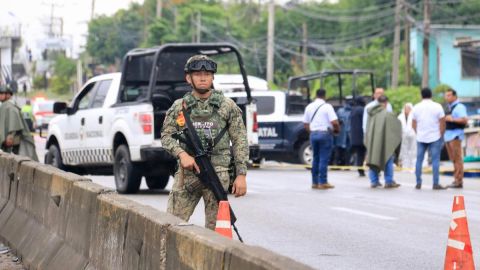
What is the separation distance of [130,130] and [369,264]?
7.76 m

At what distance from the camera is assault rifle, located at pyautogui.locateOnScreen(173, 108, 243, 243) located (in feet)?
25.6

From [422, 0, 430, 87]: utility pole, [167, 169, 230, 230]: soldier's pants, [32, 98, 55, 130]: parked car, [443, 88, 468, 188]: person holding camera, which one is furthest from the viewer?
[32, 98, 55, 130]: parked car

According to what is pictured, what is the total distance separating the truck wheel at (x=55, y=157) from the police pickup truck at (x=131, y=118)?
0.04 metres

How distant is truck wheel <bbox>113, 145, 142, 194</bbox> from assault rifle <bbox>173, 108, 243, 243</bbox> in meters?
9.39

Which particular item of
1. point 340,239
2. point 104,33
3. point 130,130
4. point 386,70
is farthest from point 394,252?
point 104,33

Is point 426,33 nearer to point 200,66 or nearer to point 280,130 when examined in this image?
point 280,130

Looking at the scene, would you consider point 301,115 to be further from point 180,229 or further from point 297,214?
point 180,229

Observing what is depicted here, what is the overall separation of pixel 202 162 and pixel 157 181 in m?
11.0

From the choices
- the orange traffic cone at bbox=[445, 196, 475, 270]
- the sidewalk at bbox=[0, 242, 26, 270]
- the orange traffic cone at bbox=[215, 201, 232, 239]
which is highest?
the orange traffic cone at bbox=[215, 201, 232, 239]

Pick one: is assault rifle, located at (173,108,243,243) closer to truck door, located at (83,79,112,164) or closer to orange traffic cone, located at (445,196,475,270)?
orange traffic cone, located at (445,196,475,270)

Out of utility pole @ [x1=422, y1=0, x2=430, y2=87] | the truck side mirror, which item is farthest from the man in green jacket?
utility pole @ [x1=422, y1=0, x2=430, y2=87]

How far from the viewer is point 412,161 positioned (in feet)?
93.7

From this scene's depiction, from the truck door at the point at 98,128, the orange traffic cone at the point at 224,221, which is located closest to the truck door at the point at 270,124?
the truck door at the point at 98,128

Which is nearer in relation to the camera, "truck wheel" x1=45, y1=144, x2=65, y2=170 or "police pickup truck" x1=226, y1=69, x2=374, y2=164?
"truck wheel" x1=45, y1=144, x2=65, y2=170
